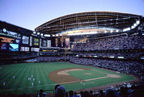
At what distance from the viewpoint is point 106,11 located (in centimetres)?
3388

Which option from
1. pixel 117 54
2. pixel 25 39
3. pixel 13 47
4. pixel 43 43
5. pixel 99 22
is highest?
pixel 99 22

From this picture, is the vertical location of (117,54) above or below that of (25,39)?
below

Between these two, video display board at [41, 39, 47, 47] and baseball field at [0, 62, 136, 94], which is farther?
video display board at [41, 39, 47, 47]

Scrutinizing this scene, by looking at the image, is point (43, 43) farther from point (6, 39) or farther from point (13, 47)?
point (6, 39)

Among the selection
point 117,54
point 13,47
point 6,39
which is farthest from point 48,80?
point 117,54

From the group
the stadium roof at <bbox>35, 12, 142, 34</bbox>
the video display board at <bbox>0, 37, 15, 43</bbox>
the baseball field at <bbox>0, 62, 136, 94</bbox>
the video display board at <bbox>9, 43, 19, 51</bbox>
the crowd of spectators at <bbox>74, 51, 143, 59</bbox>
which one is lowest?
the baseball field at <bbox>0, 62, 136, 94</bbox>

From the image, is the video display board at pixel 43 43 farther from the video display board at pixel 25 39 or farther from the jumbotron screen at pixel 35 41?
the video display board at pixel 25 39

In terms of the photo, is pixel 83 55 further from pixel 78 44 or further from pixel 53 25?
pixel 53 25

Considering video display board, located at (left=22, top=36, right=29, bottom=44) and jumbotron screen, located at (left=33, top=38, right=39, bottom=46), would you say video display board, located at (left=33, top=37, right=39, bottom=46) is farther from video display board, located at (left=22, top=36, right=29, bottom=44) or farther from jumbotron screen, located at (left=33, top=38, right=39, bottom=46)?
video display board, located at (left=22, top=36, right=29, bottom=44)

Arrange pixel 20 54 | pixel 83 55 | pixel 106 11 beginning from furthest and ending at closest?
1. pixel 83 55
2. pixel 20 54
3. pixel 106 11

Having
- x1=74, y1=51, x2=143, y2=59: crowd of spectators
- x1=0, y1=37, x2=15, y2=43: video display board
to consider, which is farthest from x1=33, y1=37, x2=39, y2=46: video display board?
Result: x1=74, y1=51, x2=143, y2=59: crowd of spectators

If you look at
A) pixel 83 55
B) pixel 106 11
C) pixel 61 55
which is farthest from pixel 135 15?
pixel 61 55

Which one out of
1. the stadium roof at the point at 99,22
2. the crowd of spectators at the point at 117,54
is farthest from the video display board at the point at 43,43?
the crowd of spectators at the point at 117,54

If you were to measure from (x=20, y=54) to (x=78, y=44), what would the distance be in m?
42.1
